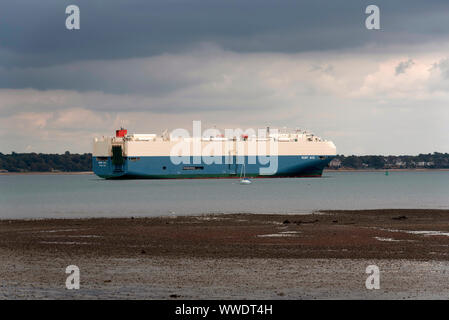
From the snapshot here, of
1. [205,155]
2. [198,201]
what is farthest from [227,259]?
[205,155]

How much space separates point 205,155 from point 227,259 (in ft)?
382

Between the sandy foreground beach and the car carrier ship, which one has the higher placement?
the car carrier ship


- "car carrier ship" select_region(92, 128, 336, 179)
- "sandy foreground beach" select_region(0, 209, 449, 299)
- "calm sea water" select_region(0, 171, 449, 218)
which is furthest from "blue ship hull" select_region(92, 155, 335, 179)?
"sandy foreground beach" select_region(0, 209, 449, 299)

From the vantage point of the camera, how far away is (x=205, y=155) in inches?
5551

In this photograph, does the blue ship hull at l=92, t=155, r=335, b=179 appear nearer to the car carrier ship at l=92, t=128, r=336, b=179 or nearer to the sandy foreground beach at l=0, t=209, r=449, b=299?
the car carrier ship at l=92, t=128, r=336, b=179

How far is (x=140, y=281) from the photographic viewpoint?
2062 centimetres

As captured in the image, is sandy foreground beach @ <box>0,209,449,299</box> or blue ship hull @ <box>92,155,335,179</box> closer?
sandy foreground beach @ <box>0,209,449,299</box>

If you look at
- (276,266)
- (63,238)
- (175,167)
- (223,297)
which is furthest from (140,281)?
(175,167)

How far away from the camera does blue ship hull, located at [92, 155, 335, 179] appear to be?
138 meters

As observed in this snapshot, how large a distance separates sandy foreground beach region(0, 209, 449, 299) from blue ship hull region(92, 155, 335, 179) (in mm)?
99269

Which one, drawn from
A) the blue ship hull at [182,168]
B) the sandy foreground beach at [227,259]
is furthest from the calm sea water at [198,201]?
the blue ship hull at [182,168]
